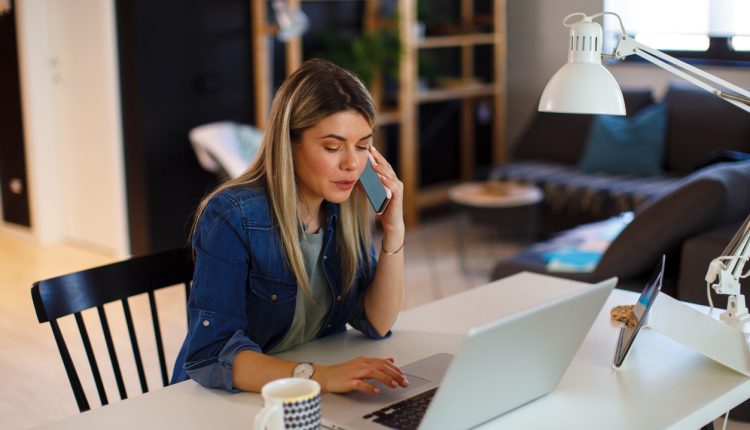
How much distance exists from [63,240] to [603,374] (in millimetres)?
4566

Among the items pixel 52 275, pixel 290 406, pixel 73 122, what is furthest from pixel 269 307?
pixel 73 122

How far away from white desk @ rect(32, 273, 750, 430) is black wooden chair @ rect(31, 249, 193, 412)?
10.4 inches

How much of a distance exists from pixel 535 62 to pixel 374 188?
513 cm

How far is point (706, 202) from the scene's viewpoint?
2.94 metres

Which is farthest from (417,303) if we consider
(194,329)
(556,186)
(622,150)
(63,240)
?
(194,329)

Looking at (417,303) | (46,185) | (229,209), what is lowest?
(417,303)

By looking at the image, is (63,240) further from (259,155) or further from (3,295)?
(259,155)

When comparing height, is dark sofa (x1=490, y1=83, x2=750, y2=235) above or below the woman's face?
below

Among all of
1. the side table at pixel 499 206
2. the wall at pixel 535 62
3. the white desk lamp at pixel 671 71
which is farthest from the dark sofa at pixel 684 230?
the wall at pixel 535 62

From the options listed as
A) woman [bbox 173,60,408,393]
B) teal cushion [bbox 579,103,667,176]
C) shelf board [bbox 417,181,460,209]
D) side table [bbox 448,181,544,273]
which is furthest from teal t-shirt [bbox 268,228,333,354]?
shelf board [bbox 417,181,460,209]

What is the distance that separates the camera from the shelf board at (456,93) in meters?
6.07

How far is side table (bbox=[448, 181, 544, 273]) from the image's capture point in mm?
4902

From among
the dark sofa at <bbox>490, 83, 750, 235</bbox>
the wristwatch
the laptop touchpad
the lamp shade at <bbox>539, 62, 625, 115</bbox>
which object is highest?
the lamp shade at <bbox>539, 62, 625, 115</bbox>

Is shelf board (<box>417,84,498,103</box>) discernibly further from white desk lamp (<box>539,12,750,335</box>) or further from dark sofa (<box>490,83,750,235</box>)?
white desk lamp (<box>539,12,750,335</box>)
